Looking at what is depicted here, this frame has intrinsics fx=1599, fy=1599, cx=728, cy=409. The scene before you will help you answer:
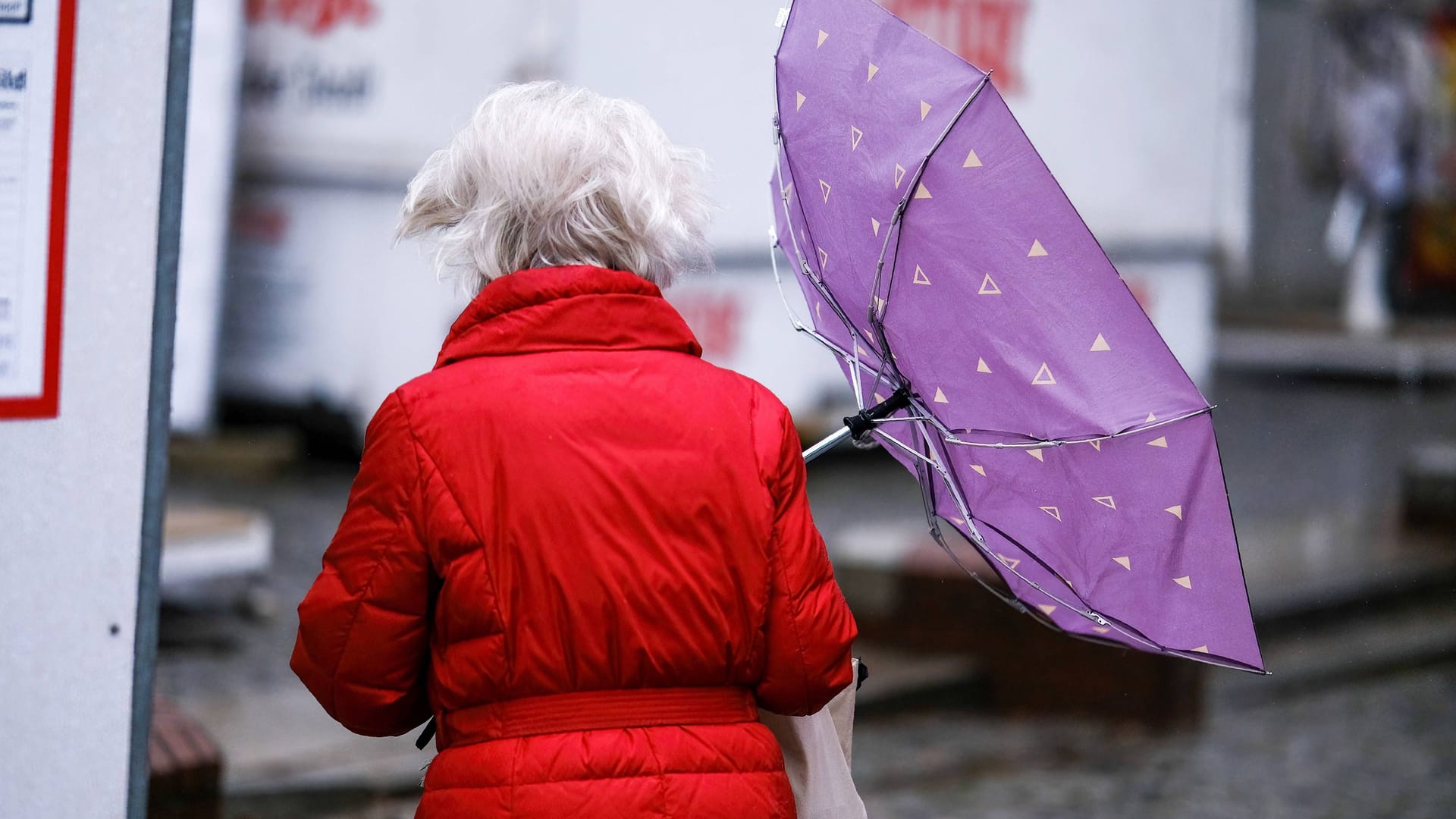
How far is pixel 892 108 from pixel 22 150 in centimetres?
106

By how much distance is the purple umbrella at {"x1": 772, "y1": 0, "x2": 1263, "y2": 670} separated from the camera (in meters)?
1.82

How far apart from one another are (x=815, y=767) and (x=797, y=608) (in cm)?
32

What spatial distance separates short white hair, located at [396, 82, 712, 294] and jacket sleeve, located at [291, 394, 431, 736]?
0.24 meters

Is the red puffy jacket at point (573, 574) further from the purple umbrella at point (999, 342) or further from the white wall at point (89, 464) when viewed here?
the white wall at point (89, 464)

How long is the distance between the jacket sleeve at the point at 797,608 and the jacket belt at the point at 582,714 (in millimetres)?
84

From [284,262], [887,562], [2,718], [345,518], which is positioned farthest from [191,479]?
[345,518]

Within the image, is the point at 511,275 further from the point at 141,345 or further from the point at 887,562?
the point at 887,562

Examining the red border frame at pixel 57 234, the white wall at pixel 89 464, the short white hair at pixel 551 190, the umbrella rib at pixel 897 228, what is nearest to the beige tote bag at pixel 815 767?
the umbrella rib at pixel 897 228

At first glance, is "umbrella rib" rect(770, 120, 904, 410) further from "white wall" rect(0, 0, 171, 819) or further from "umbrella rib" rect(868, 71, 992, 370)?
"white wall" rect(0, 0, 171, 819)

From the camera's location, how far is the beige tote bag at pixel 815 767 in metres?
1.90

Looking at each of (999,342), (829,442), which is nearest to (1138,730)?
(829,442)

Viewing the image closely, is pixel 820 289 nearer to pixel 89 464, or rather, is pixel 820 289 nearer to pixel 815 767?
pixel 815 767

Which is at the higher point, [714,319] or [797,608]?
[797,608]

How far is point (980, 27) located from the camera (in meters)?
7.55
